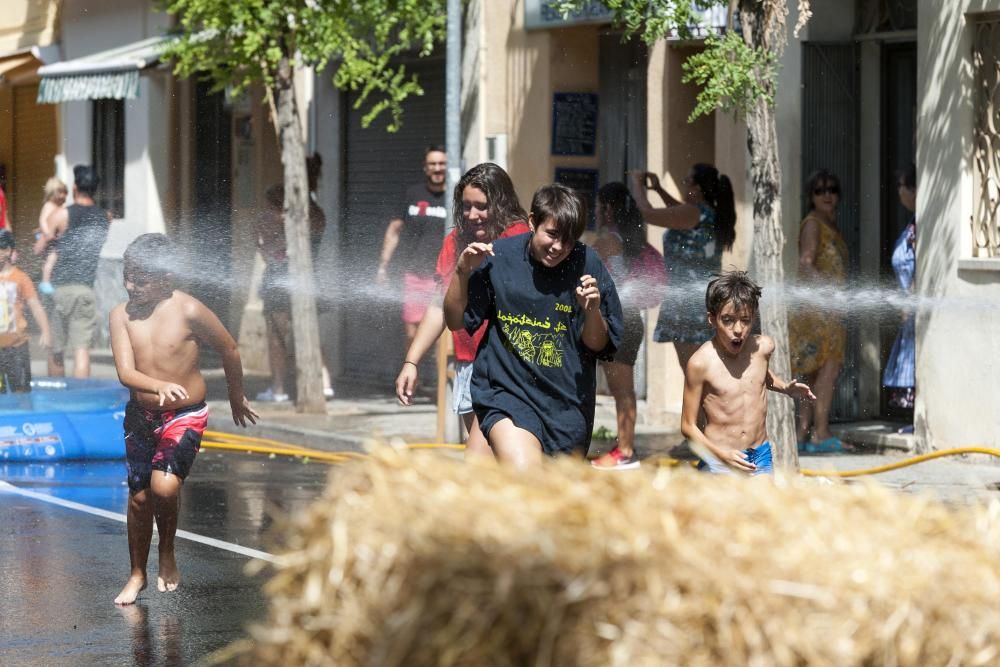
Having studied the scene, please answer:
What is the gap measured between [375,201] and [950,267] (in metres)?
7.62

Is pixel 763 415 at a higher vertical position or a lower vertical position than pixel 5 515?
higher

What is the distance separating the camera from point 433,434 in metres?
Answer: 13.1

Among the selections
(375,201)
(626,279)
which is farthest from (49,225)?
(626,279)

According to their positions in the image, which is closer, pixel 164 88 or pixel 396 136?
pixel 396 136

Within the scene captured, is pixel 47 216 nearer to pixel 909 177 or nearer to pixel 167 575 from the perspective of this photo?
pixel 909 177

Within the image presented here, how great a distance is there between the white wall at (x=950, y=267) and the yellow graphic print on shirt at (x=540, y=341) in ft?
18.2

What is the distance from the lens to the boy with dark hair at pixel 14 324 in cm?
1303

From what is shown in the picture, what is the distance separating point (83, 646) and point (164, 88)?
651 inches

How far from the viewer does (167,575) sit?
7.59 m

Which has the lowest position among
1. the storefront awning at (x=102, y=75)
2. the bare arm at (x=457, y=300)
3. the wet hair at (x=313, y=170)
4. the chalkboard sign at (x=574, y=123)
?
the bare arm at (x=457, y=300)

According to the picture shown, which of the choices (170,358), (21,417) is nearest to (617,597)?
(170,358)

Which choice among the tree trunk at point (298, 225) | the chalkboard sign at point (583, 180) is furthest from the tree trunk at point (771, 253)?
the tree trunk at point (298, 225)

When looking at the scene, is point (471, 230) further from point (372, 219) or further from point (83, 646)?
point (372, 219)

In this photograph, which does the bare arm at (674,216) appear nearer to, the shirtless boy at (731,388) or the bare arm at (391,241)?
the bare arm at (391,241)
